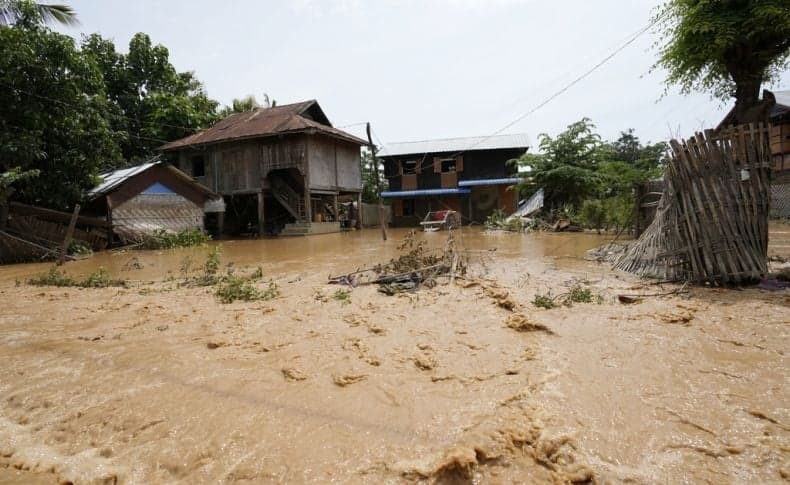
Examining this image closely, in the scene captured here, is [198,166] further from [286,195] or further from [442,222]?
[442,222]

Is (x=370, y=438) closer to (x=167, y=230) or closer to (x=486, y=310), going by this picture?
(x=486, y=310)

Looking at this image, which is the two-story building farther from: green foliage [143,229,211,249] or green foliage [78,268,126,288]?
green foliage [78,268,126,288]

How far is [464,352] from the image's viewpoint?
3.20 meters

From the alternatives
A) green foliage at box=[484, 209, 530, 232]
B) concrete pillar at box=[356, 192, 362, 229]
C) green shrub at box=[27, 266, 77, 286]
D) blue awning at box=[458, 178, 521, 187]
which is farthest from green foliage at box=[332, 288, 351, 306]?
blue awning at box=[458, 178, 521, 187]

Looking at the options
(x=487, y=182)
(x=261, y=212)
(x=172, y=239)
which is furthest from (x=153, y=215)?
(x=487, y=182)

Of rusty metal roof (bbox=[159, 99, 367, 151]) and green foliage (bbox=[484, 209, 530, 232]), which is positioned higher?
rusty metal roof (bbox=[159, 99, 367, 151])

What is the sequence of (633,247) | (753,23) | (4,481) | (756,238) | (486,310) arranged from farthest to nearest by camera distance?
(753,23) < (633,247) < (756,238) < (486,310) < (4,481)

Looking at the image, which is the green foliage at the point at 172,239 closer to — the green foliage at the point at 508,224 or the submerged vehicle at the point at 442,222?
the submerged vehicle at the point at 442,222

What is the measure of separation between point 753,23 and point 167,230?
18742 mm

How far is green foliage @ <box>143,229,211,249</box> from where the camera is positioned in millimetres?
14031

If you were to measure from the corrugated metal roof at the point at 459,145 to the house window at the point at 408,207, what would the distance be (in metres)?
3.50

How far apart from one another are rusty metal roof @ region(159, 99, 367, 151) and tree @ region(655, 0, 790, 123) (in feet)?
44.1

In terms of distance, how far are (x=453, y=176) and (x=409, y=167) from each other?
3.20 metres

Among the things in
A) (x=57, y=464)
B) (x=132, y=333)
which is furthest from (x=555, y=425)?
(x=132, y=333)
